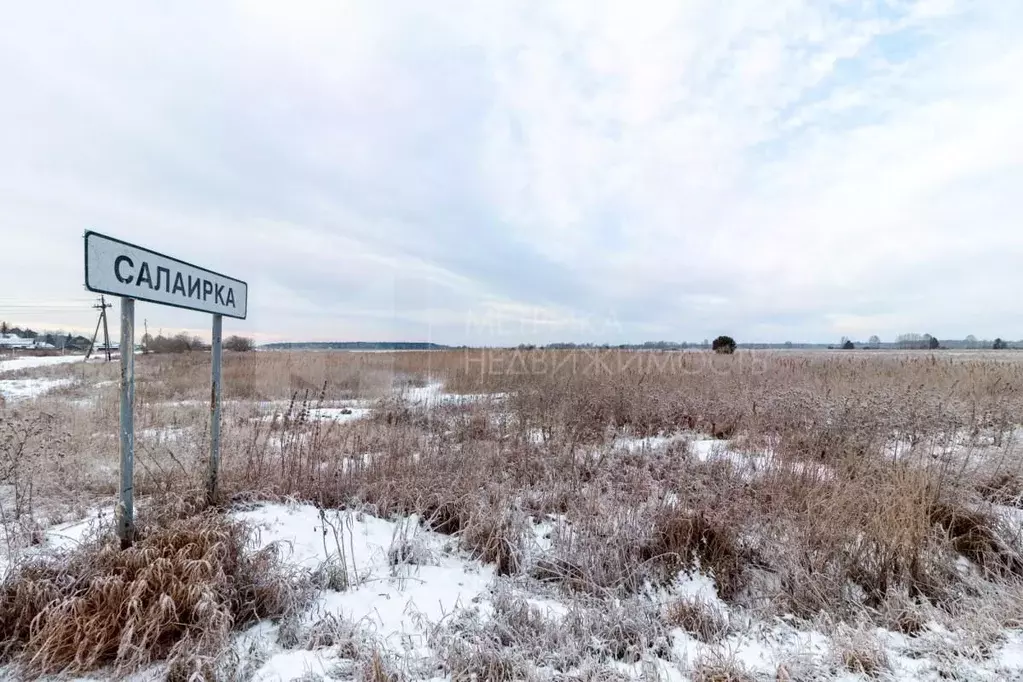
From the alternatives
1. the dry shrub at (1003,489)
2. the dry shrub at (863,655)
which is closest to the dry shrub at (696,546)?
the dry shrub at (863,655)

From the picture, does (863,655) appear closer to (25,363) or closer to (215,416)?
(215,416)

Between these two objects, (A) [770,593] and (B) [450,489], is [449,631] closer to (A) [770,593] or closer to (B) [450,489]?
(B) [450,489]

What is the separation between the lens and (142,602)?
2.05 meters

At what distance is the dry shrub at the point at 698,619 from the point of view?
2279mm

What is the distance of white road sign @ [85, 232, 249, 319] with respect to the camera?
7.45 ft

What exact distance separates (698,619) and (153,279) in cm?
388

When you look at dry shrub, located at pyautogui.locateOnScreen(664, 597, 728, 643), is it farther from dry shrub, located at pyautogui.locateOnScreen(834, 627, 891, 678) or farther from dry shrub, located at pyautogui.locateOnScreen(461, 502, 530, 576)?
dry shrub, located at pyautogui.locateOnScreen(461, 502, 530, 576)

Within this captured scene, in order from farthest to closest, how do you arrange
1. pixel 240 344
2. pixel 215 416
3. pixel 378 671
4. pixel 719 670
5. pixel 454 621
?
pixel 240 344, pixel 215 416, pixel 454 621, pixel 719 670, pixel 378 671

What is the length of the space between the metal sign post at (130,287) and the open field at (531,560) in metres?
0.44

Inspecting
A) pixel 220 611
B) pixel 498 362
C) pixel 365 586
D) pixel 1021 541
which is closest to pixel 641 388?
pixel 1021 541

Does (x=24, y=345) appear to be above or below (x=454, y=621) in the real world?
above

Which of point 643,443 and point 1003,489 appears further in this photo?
point 643,443

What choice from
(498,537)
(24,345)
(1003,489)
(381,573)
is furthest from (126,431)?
(24,345)

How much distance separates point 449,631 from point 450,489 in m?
1.52
